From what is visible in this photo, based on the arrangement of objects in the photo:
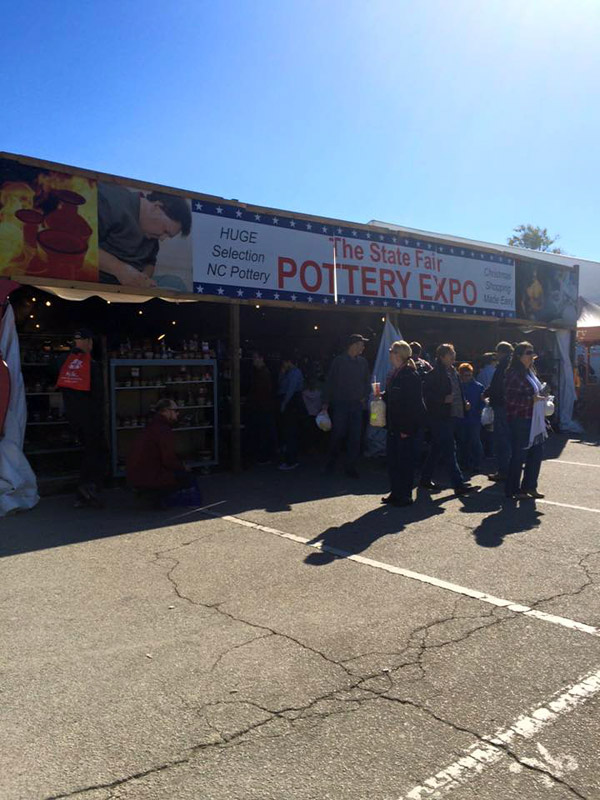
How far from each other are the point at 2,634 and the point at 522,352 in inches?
241

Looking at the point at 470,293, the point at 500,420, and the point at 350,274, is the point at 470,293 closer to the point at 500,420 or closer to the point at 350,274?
the point at 350,274

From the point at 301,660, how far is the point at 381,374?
792cm

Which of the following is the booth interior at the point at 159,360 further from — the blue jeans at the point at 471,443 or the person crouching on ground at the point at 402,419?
the person crouching on ground at the point at 402,419

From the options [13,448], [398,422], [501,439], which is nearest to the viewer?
[13,448]

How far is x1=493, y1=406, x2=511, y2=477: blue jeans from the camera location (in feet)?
28.6

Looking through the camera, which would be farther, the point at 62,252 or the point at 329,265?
the point at 329,265

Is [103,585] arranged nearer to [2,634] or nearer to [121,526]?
[2,634]

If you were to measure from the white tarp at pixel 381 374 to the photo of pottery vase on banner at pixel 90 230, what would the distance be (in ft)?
12.5

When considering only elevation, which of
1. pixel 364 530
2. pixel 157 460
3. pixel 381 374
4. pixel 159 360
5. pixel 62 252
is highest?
pixel 62 252

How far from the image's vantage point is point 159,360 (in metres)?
9.20

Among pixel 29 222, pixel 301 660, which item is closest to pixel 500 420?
pixel 301 660

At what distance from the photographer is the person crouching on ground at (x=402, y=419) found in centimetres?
728

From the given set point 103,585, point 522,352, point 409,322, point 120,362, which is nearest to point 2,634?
point 103,585

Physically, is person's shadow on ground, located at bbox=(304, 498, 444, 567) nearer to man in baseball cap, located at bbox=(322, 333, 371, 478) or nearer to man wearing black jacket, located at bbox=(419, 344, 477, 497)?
man wearing black jacket, located at bbox=(419, 344, 477, 497)
